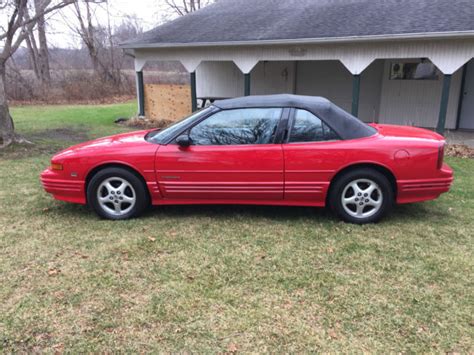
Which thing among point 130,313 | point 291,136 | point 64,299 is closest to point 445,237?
point 291,136

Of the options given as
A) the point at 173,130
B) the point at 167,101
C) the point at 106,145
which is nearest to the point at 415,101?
the point at 167,101

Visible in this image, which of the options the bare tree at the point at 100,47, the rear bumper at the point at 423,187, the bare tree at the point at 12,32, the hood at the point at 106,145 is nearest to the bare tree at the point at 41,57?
the bare tree at the point at 100,47

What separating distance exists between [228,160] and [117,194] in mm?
1342

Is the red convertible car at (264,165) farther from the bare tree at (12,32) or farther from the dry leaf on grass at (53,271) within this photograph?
the bare tree at (12,32)

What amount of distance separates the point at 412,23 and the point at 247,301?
9198 mm

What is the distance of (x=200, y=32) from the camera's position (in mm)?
12992

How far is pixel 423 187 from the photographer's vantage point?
4.41 meters

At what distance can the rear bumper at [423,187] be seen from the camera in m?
4.39

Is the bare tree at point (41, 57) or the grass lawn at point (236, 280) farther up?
the bare tree at point (41, 57)

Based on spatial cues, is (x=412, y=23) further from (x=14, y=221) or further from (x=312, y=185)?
(x=14, y=221)

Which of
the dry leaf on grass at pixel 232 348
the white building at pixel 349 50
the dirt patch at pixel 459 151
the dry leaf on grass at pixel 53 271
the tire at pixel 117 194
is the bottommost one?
the dry leaf on grass at pixel 232 348

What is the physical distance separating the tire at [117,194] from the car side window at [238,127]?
85cm

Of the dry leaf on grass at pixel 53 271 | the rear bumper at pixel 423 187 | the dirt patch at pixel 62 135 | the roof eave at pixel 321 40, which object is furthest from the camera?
the dirt patch at pixel 62 135

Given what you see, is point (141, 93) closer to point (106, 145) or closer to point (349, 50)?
point (349, 50)
